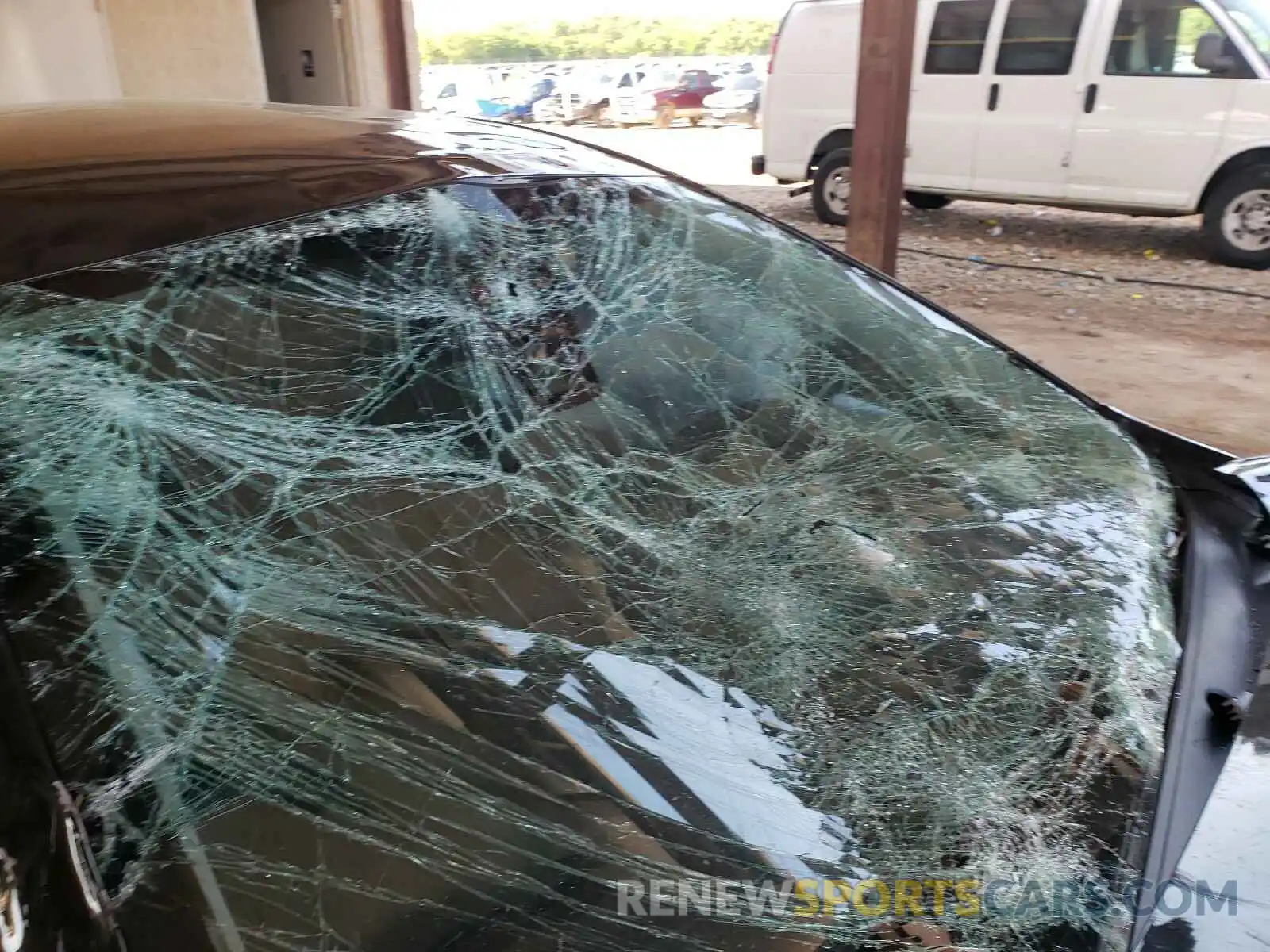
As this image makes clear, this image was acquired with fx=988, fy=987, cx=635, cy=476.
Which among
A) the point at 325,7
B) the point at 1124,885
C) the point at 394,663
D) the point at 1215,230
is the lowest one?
the point at 1215,230

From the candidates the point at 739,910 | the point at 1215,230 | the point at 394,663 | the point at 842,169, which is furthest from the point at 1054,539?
the point at 842,169

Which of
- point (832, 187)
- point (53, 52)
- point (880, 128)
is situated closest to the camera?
point (880, 128)

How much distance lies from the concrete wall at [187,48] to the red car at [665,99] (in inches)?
557

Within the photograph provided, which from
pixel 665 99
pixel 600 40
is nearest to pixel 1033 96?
pixel 665 99

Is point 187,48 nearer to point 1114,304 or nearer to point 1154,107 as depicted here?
point 1114,304

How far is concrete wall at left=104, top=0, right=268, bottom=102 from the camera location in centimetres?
553

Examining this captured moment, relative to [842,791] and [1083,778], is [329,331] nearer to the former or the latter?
[842,791]

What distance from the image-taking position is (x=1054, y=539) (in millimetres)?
1526

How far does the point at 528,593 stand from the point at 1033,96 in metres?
7.08

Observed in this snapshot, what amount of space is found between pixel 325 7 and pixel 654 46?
25.1 metres

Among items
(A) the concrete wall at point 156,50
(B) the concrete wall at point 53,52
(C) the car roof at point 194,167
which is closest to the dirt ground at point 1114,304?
(C) the car roof at point 194,167

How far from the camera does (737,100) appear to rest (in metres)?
19.3

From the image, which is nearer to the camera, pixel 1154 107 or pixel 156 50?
pixel 156 50

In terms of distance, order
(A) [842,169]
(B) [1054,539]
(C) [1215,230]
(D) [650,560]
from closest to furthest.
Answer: (D) [650,560] → (B) [1054,539] → (C) [1215,230] → (A) [842,169]
